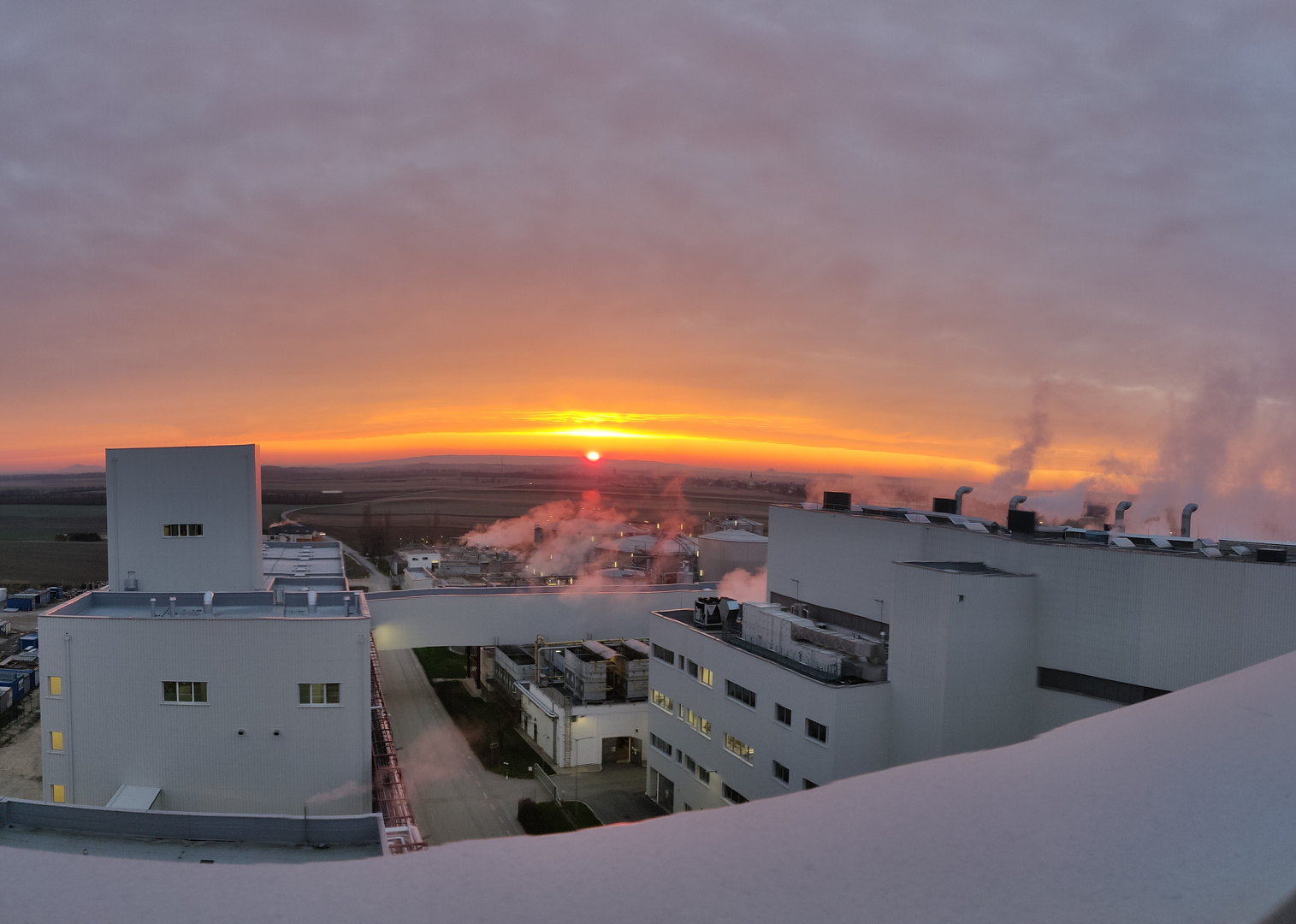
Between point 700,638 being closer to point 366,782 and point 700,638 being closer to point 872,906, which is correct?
point 366,782

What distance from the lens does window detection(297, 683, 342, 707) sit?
11398 millimetres

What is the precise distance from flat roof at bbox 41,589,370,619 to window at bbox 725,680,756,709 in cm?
686

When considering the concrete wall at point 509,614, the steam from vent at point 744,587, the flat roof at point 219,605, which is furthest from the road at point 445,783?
the steam from vent at point 744,587

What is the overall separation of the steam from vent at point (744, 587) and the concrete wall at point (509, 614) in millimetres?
1717

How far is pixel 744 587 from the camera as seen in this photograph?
2762 centimetres

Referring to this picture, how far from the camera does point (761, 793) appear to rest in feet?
44.1

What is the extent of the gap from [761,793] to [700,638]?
325 cm

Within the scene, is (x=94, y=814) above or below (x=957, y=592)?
below

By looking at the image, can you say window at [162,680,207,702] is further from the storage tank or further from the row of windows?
the storage tank

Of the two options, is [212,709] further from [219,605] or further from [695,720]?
[695,720]

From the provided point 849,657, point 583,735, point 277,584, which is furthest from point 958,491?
point 277,584

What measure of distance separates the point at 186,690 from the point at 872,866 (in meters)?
12.9

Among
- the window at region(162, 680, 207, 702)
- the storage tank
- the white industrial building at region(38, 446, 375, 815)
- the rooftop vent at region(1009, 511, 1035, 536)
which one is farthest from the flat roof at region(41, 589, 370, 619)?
the storage tank

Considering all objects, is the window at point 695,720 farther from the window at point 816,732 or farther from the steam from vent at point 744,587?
the steam from vent at point 744,587
